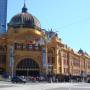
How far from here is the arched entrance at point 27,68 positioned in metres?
111

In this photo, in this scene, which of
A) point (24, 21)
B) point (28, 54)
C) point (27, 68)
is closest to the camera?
point (27, 68)

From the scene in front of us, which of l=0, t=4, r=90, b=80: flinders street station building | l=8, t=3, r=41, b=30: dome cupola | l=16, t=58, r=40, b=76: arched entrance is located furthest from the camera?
l=8, t=3, r=41, b=30: dome cupola

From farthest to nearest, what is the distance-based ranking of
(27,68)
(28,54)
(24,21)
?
(24,21) < (28,54) < (27,68)

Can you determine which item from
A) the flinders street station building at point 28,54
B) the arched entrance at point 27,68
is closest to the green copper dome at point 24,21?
the flinders street station building at point 28,54

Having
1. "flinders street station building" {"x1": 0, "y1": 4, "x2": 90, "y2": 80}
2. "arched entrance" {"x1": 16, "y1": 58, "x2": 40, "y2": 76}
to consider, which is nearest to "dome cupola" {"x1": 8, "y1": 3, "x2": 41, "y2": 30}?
"flinders street station building" {"x1": 0, "y1": 4, "x2": 90, "y2": 80}

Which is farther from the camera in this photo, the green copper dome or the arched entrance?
the green copper dome

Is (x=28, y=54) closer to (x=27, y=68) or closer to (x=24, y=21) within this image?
(x=27, y=68)

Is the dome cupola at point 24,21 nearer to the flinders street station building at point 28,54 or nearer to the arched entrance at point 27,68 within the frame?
the flinders street station building at point 28,54

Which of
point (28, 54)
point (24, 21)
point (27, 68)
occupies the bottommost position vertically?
point (27, 68)

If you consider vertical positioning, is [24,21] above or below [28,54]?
above

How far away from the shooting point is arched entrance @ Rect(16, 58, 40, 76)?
110562 millimetres

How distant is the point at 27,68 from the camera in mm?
110500

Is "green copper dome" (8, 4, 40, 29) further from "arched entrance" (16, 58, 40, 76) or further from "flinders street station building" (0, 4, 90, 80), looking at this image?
"arched entrance" (16, 58, 40, 76)

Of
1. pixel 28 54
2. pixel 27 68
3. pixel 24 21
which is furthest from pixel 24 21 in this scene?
pixel 27 68
